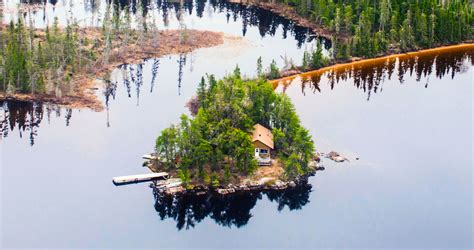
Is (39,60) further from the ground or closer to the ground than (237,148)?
further from the ground

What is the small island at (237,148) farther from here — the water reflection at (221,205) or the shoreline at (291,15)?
the shoreline at (291,15)

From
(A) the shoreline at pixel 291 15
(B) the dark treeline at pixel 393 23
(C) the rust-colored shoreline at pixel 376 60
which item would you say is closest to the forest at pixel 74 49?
(A) the shoreline at pixel 291 15

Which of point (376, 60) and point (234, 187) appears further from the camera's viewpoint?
point (376, 60)

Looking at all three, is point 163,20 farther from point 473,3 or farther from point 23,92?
point 473,3

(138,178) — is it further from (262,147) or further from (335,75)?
(335,75)

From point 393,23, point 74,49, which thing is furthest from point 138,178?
point 393,23

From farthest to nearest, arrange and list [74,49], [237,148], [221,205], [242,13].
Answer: [242,13]
[74,49]
[237,148]
[221,205]

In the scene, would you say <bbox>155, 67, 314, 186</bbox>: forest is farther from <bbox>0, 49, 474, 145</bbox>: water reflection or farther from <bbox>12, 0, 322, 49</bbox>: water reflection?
<bbox>12, 0, 322, 49</bbox>: water reflection
